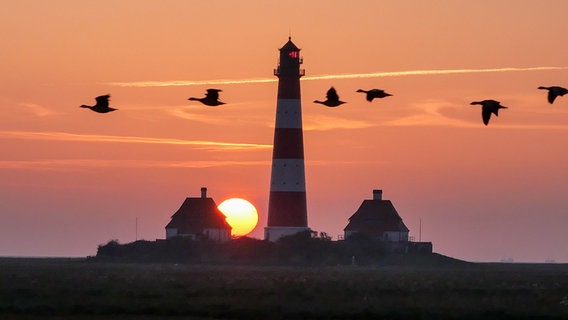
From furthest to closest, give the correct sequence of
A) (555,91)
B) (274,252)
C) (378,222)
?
1. (378,222)
2. (274,252)
3. (555,91)

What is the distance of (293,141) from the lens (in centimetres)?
10819

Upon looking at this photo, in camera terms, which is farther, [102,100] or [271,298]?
[271,298]

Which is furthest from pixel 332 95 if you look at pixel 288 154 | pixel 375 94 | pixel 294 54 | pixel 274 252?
pixel 274 252

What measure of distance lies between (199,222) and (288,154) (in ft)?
67.5

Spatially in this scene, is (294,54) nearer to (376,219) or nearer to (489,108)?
(376,219)

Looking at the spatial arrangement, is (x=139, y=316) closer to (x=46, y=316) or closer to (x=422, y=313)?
(x=46, y=316)

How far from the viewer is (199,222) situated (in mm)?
126750

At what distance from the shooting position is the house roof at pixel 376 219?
129 m

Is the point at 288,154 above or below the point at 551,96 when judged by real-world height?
above

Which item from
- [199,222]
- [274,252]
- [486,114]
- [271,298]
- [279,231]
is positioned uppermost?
[199,222]

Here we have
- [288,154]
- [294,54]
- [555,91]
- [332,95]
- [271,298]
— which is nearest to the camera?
[555,91]

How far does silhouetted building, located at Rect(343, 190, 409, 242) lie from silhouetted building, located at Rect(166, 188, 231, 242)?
31.8 feet

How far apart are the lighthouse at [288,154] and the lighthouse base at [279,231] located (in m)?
0.30

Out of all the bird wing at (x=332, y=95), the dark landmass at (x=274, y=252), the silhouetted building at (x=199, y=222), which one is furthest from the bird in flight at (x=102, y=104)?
the silhouetted building at (x=199, y=222)
